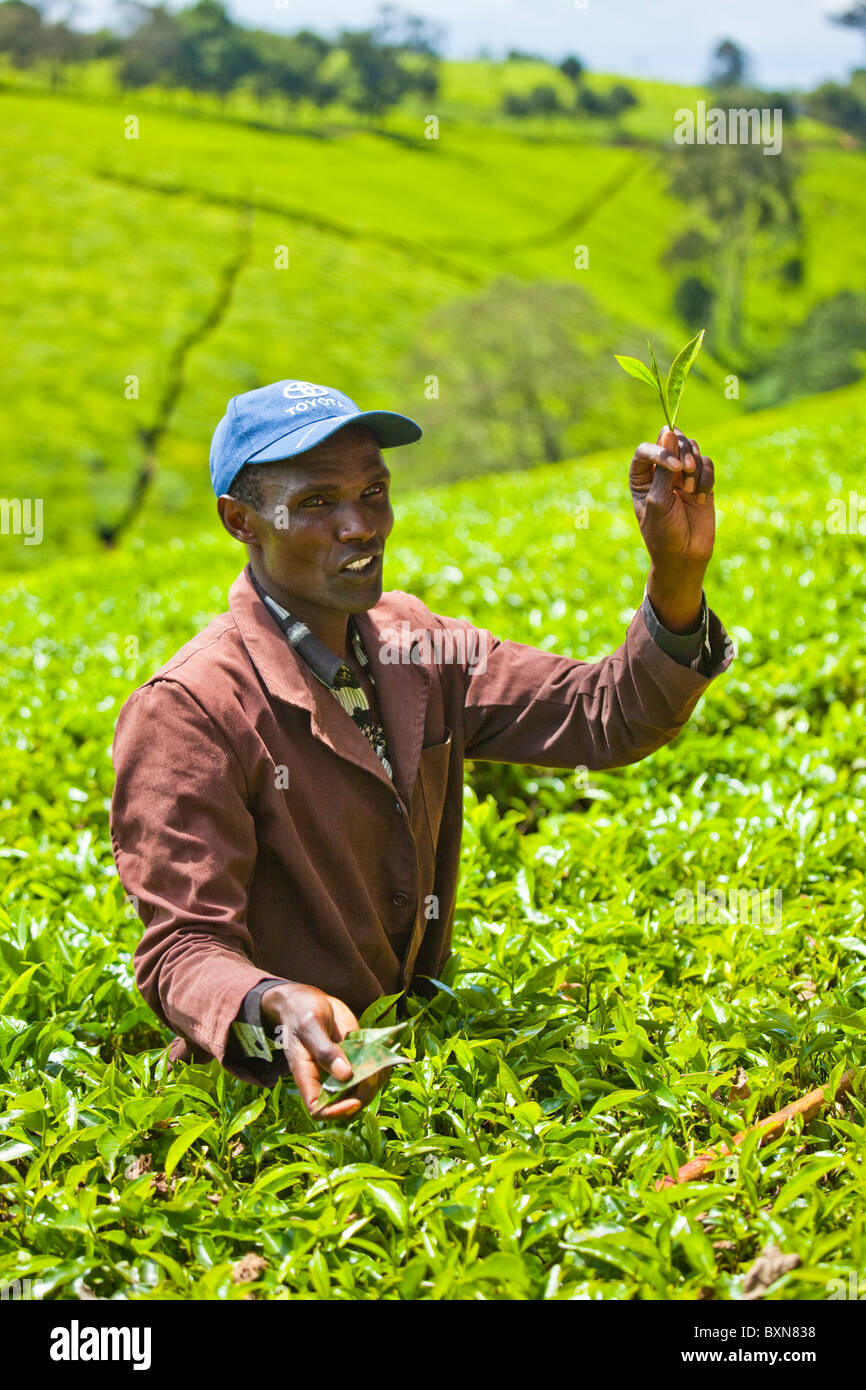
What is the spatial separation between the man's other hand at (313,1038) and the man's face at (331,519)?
91cm

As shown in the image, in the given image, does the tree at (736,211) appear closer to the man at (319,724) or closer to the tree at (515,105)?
the tree at (515,105)

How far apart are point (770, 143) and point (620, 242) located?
818 inches

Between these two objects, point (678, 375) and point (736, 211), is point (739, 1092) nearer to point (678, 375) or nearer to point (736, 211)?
point (678, 375)

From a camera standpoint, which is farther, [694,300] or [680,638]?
[694,300]

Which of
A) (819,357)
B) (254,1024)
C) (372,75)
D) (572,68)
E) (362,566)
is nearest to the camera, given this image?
(254,1024)

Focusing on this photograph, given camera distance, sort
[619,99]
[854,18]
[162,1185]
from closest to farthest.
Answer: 1. [162,1185]
2. [854,18]
3. [619,99]

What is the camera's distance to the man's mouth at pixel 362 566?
8.72ft

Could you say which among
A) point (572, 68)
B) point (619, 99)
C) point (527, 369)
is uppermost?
point (572, 68)

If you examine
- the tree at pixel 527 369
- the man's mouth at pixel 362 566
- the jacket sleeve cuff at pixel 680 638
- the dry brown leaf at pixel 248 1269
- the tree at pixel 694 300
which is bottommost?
the dry brown leaf at pixel 248 1269

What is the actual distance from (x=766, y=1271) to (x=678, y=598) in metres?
1.31

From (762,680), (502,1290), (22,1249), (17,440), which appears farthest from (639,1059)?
(17,440)

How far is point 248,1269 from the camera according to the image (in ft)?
7.43

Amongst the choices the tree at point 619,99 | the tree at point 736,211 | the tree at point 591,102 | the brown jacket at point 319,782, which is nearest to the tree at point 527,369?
the tree at point 736,211

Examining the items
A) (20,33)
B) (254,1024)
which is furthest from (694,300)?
(254,1024)
